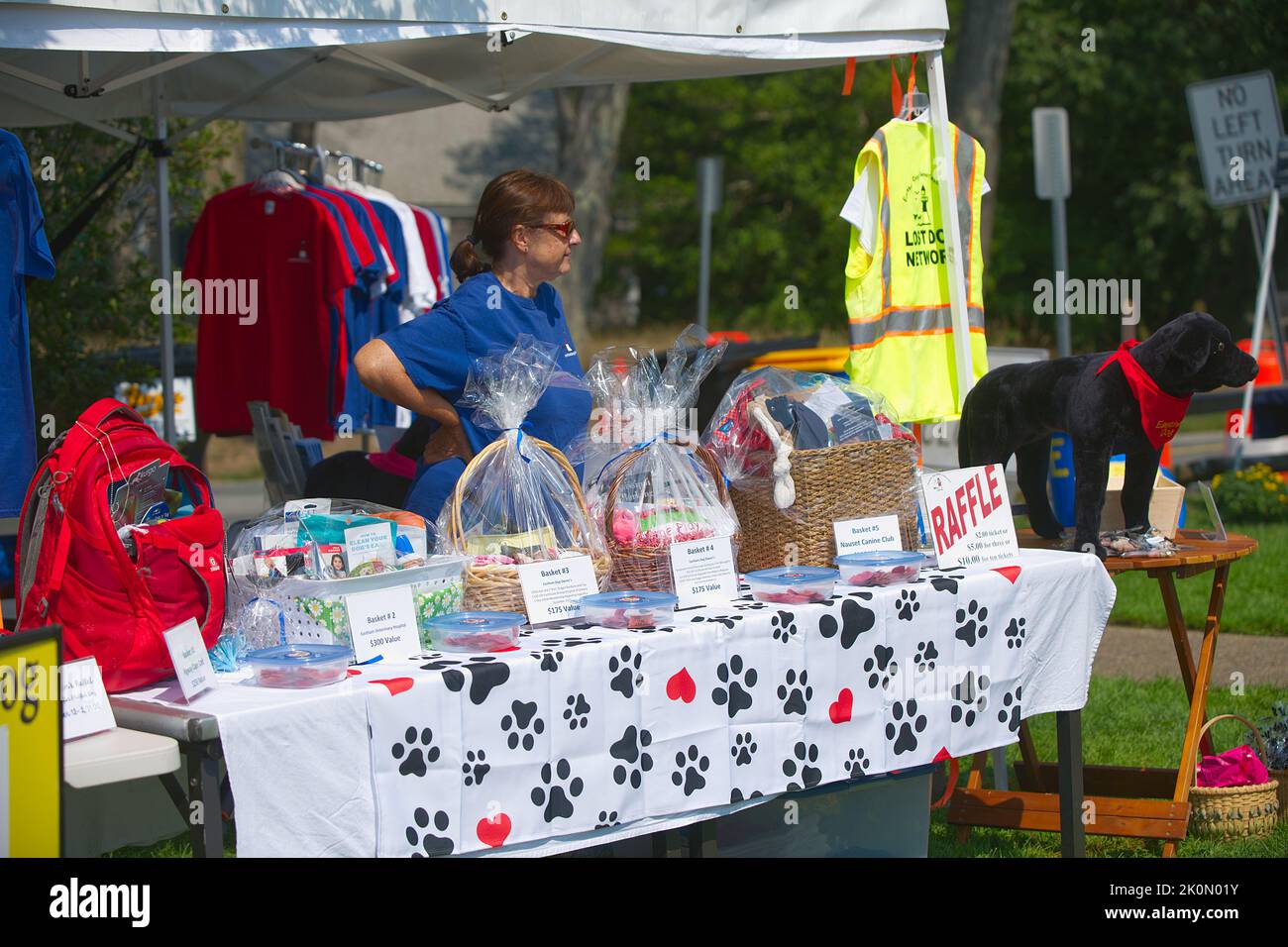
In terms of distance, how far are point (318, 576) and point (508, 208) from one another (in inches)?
50.0

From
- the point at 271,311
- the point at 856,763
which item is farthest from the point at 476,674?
the point at 271,311

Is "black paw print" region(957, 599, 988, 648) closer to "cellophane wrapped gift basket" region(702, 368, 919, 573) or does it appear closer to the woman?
"cellophane wrapped gift basket" region(702, 368, 919, 573)

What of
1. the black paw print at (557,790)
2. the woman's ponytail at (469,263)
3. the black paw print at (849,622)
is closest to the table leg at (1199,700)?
the black paw print at (849,622)

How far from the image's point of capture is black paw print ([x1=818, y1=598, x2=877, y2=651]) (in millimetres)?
3006

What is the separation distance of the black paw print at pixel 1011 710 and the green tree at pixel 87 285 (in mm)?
4829

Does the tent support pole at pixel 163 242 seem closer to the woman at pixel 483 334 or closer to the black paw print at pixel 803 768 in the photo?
the woman at pixel 483 334

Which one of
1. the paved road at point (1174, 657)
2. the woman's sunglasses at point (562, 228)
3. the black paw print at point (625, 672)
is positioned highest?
the woman's sunglasses at point (562, 228)

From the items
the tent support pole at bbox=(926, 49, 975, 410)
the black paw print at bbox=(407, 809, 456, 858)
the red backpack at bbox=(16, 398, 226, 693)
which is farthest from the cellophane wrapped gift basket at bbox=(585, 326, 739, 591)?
the tent support pole at bbox=(926, 49, 975, 410)

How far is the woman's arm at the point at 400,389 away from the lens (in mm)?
3404

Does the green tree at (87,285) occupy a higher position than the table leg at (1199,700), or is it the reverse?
the green tree at (87,285)

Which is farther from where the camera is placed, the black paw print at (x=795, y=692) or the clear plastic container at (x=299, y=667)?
the black paw print at (x=795, y=692)

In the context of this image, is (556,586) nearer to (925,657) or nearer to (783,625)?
(783,625)

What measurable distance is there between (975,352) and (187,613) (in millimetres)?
3084
